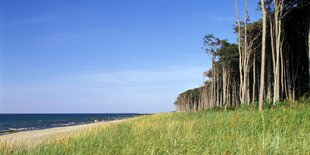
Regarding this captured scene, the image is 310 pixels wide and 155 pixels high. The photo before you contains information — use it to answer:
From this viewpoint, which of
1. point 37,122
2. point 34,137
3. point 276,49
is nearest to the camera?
point 34,137

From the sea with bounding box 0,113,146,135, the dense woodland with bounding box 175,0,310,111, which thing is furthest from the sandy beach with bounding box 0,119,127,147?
the dense woodland with bounding box 175,0,310,111

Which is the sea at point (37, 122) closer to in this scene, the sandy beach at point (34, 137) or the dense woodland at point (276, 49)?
the sandy beach at point (34, 137)

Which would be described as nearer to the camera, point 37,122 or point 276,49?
point 276,49

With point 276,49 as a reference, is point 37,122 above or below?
below

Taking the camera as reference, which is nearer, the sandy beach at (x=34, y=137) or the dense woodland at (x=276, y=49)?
the sandy beach at (x=34, y=137)

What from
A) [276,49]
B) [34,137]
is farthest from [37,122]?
[34,137]

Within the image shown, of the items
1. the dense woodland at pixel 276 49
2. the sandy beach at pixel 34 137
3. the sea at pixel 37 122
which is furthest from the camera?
the sea at pixel 37 122

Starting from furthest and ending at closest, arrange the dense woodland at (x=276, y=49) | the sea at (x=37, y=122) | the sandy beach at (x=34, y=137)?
the sea at (x=37, y=122), the dense woodland at (x=276, y=49), the sandy beach at (x=34, y=137)

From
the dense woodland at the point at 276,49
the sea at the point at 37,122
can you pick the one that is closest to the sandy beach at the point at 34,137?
the sea at the point at 37,122

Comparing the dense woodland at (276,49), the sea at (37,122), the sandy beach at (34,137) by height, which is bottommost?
the sea at (37,122)

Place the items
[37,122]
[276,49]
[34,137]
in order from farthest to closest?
[37,122]
[276,49]
[34,137]

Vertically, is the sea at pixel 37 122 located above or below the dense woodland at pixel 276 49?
below

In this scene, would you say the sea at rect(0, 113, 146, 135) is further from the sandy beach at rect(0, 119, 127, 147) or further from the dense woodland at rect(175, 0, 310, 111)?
the dense woodland at rect(175, 0, 310, 111)

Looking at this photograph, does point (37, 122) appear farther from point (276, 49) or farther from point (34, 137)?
point (34, 137)
